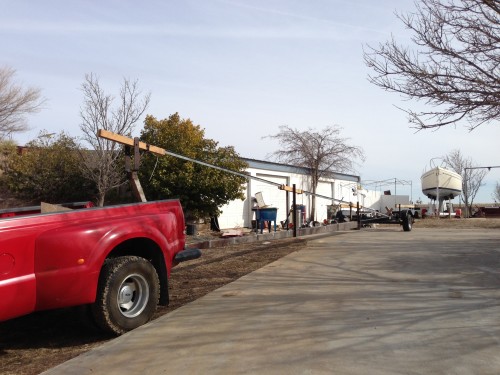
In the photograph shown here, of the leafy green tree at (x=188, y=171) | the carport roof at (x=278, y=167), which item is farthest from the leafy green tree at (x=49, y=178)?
the carport roof at (x=278, y=167)

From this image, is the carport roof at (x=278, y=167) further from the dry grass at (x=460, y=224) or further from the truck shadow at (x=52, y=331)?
the truck shadow at (x=52, y=331)

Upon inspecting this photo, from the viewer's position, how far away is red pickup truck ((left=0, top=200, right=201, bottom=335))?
4.32 metres

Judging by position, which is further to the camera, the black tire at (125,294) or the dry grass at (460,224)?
the dry grass at (460,224)

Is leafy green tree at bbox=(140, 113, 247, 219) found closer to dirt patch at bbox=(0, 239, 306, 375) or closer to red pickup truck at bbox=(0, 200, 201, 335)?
dirt patch at bbox=(0, 239, 306, 375)

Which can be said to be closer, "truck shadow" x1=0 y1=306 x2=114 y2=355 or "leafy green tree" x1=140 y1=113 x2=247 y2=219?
"truck shadow" x1=0 y1=306 x2=114 y2=355

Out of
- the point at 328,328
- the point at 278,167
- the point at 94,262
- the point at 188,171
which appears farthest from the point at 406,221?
the point at 278,167

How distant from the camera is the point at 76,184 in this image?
76.3 ft

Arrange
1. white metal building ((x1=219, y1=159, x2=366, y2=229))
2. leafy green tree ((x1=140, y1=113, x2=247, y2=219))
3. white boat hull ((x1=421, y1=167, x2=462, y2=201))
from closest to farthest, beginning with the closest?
leafy green tree ((x1=140, y1=113, x2=247, y2=219))
white metal building ((x1=219, y1=159, x2=366, y2=229))
white boat hull ((x1=421, y1=167, x2=462, y2=201))

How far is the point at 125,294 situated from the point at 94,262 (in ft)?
2.26

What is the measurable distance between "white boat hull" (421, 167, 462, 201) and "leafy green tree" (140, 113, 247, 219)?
16.1m

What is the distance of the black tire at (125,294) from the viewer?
491cm

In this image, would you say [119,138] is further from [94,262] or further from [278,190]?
[278,190]

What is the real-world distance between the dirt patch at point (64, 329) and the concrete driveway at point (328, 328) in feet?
1.38

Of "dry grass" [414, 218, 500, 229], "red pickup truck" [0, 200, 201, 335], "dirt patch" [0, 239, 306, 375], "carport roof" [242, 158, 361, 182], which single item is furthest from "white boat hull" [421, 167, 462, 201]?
"red pickup truck" [0, 200, 201, 335]
